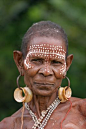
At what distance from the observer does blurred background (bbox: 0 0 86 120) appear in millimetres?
7859

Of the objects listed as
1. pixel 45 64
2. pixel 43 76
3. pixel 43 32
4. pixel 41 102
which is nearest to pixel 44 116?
pixel 41 102

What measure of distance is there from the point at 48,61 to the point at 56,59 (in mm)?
97

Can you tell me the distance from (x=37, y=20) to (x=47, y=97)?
2797 millimetres

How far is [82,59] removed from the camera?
802 centimetres

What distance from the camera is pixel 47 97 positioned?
530cm

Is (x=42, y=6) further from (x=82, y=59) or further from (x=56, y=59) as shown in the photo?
(x=56, y=59)

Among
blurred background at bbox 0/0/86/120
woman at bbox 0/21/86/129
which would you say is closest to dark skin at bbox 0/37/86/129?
woman at bbox 0/21/86/129

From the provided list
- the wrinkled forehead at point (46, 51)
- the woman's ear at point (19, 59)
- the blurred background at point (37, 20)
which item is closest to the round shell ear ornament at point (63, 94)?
the wrinkled forehead at point (46, 51)

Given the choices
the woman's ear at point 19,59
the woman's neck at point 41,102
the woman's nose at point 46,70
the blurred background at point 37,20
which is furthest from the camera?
the blurred background at point 37,20

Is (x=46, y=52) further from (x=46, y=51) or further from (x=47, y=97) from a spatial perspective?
(x=47, y=97)

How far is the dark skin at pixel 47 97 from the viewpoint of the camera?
509 cm

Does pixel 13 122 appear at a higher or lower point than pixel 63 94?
lower

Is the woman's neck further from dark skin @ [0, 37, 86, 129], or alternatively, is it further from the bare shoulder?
the bare shoulder

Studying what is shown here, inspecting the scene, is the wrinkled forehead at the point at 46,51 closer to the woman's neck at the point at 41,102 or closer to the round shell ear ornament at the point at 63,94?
the round shell ear ornament at the point at 63,94
